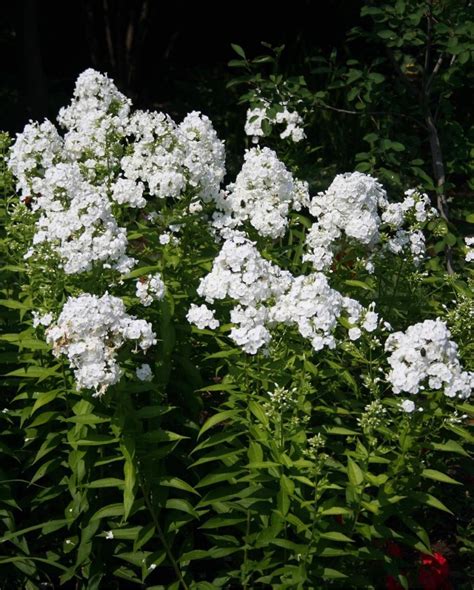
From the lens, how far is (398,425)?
3.64 m

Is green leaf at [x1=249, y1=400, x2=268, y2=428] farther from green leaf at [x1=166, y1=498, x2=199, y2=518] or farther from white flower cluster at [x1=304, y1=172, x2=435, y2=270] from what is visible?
white flower cluster at [x1=304, y1=172, x2=435, y2=270]

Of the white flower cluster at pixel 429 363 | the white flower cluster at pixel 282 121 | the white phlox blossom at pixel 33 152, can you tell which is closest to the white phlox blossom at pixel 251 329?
the white flower cluster at pixel 429 363

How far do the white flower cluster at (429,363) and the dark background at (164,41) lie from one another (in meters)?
10.2

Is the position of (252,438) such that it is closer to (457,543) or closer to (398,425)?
(398,425)

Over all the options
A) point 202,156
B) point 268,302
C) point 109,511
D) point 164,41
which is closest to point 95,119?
point 202,156

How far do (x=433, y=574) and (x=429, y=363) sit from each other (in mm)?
1132

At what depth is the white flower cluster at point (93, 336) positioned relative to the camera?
337 centimetres

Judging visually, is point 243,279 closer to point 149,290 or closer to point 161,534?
point 149,290

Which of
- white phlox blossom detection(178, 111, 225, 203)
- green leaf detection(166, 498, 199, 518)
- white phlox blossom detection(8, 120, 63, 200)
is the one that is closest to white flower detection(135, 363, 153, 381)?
green leaf detection(166, 498, 199, 518)

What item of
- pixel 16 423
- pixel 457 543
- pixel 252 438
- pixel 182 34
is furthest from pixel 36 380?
pixel 182 34

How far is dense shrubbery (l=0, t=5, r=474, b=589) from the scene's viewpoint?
3.54 metres

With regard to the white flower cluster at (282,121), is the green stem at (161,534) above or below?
below

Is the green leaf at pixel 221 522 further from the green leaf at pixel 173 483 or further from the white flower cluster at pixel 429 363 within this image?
the white flower cluster at pixel 429 363

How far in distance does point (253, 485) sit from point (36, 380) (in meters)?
1.06
